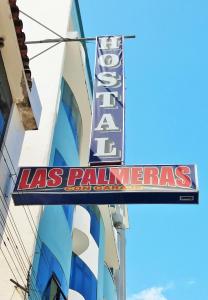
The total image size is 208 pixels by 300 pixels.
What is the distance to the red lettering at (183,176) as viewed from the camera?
7.91 meters

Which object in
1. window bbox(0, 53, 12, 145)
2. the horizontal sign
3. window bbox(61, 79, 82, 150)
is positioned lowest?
the horizontal sign

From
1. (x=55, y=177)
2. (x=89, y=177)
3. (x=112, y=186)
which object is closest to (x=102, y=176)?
(x=89, y=177)

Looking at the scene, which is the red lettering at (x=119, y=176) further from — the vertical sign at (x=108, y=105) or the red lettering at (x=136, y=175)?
the vertical sign at (x=108, y=105)

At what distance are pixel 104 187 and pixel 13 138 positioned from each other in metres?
2.05

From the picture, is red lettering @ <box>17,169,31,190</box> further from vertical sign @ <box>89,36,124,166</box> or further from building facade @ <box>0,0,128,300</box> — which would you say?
vertical sign @ <box>89,36,124,166</box>

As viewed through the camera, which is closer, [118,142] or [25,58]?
[25,58]

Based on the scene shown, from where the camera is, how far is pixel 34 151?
519 inches

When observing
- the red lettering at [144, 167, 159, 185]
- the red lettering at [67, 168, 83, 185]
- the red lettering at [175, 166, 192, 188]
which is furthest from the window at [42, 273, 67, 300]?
the red lettering at [175, 166, 192, 188]

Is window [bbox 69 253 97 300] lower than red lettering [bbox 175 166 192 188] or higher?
higher

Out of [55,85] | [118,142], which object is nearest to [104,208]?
[55,85]

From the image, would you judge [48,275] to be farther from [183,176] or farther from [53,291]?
[183,176]

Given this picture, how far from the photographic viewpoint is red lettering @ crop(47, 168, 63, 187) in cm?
812

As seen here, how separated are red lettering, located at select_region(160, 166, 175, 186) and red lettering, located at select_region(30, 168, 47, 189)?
2.14 metres

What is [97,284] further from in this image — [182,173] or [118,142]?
[182,173]
